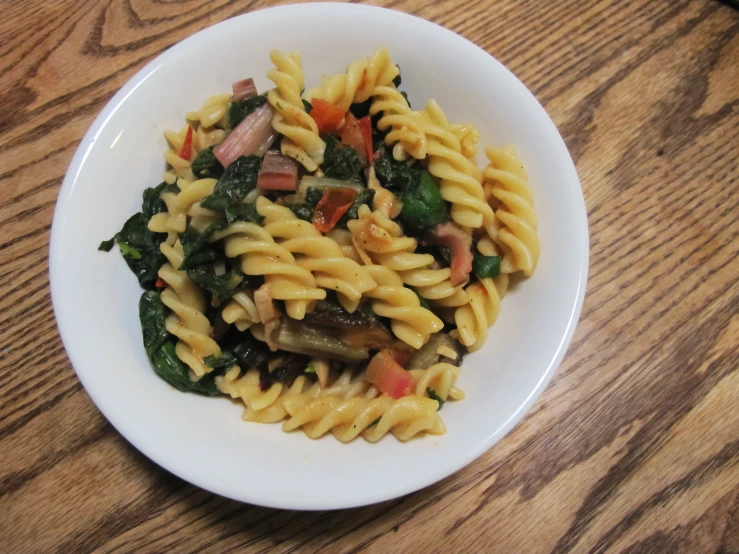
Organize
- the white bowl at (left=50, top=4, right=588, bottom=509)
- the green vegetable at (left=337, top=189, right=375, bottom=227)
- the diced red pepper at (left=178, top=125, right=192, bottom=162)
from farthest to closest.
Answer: the diced red pepper at (left=178, top=125, right=192, bottom=162) < the green vegetable at (left=337, top=189, right=375, bottom=227) < the white bowl at (left=50, top=4, right=588, bottom=509)

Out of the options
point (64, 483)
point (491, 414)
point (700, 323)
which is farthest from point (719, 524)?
point (64, 483)

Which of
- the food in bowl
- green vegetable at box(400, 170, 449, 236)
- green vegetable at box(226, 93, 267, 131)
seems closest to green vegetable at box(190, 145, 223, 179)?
the food in bowl

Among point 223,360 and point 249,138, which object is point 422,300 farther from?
point 249,138

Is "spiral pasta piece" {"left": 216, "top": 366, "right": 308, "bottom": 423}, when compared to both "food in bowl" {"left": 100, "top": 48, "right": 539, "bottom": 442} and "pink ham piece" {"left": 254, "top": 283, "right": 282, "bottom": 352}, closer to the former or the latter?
"food in bowl" {"left": 100, "top": 48, "right": 539, "bottom": 442}

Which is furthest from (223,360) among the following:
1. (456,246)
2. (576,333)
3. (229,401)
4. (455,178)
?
(576,333)

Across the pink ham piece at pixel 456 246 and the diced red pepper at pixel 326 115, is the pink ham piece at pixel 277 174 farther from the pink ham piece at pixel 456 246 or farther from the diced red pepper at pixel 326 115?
the pink ham piece at pixel 456 246

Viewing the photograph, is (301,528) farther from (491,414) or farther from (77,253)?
(77,253)
